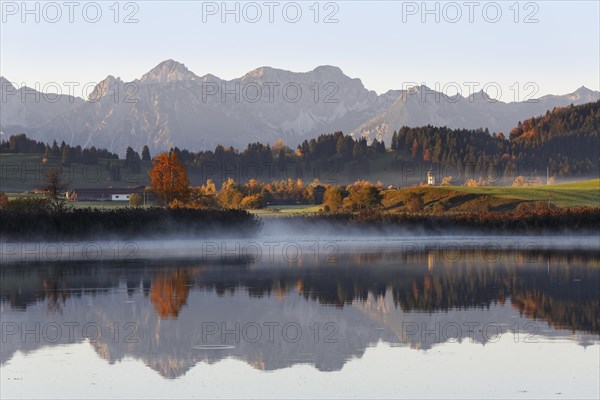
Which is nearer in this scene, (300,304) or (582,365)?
(582,365)

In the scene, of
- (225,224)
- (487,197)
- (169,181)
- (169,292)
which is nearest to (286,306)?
(169,292)

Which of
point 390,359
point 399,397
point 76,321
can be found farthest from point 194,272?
point 399,397

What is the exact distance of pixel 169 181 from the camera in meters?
135

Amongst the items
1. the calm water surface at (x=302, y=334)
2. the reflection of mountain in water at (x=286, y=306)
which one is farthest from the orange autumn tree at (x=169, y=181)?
the calm water surface at (x=302, y=334)

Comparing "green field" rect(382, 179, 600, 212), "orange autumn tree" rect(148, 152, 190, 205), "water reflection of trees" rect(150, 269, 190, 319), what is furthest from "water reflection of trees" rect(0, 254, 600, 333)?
"green field" rect(382, 179, 600, 212)

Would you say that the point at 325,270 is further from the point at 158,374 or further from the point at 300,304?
the point at 158,374

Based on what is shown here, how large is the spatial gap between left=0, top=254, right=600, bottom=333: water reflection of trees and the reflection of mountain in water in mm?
60

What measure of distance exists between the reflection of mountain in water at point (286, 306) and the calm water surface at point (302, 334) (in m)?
0.07

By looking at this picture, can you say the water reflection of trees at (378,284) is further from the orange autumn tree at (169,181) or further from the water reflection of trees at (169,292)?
the orange autumn tree at (169,181)

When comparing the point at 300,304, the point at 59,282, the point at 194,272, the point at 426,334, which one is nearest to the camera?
the point at 426,334

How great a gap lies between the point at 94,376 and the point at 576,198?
143 meters

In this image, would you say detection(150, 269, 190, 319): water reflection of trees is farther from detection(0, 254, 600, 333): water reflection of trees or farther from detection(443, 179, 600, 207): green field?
detection(443, 179, 600, 207): green field

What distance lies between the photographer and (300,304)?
129 ft

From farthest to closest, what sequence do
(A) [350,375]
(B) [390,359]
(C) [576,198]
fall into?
(C) [576,198] → (B) [390,359] → (A) [350,375]
